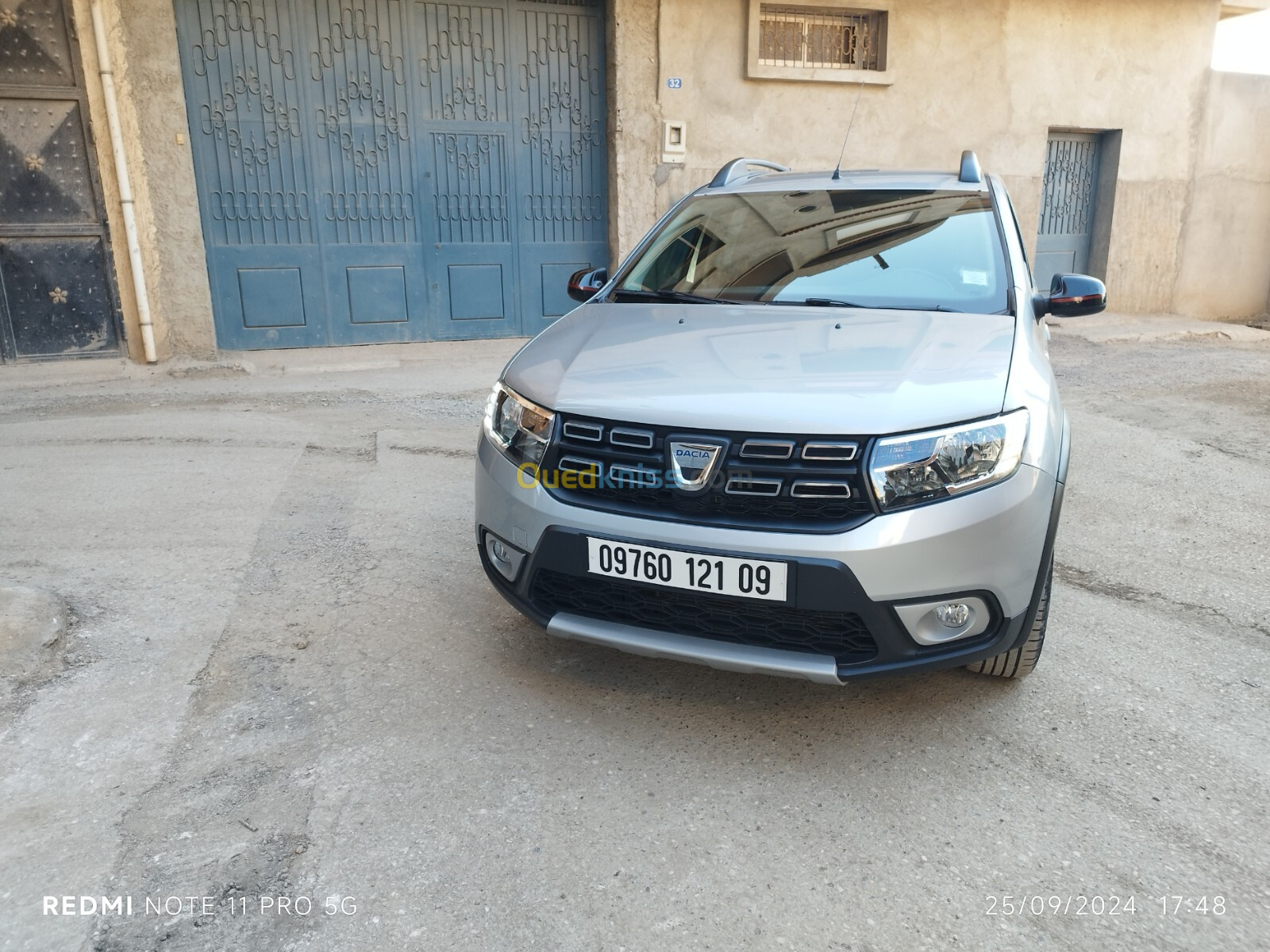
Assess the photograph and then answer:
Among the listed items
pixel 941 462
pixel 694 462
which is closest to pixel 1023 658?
pixel 941 462

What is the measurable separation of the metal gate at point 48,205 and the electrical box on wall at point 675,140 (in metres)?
5.16

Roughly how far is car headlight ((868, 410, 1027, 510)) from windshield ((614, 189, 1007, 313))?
0.87m

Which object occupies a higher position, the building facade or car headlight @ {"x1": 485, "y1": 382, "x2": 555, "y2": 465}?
the building facade

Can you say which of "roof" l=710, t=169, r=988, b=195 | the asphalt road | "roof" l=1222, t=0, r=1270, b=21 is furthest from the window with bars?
the asphalt road

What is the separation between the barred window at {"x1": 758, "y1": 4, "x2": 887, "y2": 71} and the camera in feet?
31.4

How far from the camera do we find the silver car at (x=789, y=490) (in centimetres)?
229

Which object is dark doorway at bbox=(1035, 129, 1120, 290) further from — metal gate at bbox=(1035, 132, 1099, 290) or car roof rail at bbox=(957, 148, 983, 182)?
car roof rail at bbox=(957, 148, 983, 182)

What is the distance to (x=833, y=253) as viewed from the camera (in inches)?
138

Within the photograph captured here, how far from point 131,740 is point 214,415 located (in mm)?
4218

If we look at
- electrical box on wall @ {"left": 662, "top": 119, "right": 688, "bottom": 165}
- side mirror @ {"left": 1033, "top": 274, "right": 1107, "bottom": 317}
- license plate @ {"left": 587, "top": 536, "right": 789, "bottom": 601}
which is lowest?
license plate @ {"left": 587, "top": 536, "right": 789, "bottom": 601}

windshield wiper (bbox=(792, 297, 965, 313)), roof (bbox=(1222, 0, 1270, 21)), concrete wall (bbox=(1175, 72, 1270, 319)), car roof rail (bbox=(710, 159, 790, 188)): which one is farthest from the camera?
roof (bbox=(1222, 0, 1270, 21))

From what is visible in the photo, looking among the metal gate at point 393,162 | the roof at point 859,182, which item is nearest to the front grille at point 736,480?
the roof at point 859,182

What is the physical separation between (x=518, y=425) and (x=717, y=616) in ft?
2.78

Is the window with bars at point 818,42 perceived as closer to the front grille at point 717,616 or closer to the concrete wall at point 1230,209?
the concrete wall at point 1230,209
